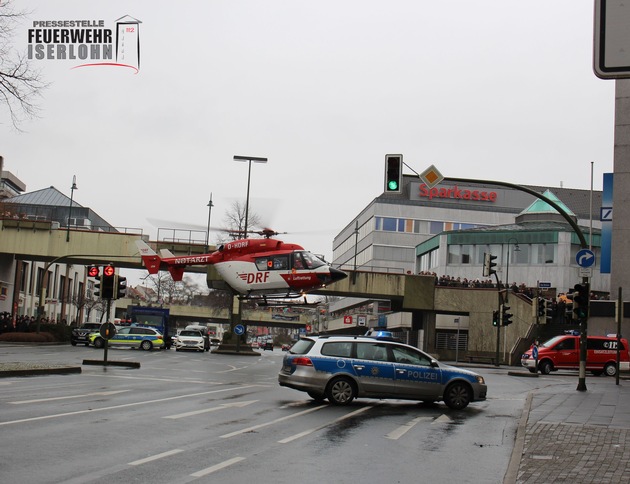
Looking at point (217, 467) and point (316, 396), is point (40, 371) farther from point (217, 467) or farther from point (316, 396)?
point (217, 467)

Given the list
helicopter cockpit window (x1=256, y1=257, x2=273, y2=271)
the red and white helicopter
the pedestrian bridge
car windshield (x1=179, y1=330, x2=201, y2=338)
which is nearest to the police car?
the red and white helicopter

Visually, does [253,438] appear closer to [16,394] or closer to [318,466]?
[318,466]

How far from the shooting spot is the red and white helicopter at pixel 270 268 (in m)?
42.5

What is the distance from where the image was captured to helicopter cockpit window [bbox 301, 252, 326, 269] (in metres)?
42.7

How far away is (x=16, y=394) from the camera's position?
55.2 feet

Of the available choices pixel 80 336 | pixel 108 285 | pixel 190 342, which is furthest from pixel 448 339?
pixel 108 285

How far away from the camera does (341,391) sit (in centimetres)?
1777

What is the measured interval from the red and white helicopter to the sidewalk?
24.7 m

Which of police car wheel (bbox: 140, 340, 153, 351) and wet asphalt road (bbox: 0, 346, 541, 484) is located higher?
wet asphalt road (bbox: 0, 346, 541, 484)

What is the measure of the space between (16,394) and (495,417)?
32.4ft

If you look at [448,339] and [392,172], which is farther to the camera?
[448,339]

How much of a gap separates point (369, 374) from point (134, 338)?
3677cm

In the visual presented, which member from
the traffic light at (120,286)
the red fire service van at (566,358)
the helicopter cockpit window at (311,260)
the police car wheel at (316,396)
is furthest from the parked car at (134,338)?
the police car wheel at (316,396)

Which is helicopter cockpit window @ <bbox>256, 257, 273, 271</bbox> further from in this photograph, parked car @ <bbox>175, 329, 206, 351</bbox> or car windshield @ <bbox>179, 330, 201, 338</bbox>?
car windshield @ <bbox>179, 330, 201, 338</bbox>
